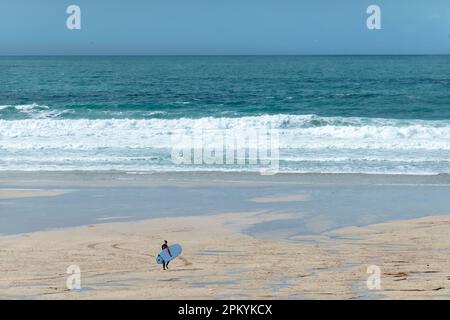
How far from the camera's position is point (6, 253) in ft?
31.7

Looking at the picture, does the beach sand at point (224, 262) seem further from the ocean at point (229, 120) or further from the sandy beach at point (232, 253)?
the ocean at point (229, 120)

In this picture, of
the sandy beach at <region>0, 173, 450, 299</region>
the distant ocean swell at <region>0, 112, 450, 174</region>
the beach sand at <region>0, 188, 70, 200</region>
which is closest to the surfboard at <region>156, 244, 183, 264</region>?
the sandy beach at <region>0, 173, 450, 299</region>

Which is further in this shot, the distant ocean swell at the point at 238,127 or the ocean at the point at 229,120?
the ocean at the point at 229,120

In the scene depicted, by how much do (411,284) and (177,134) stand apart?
16379mm

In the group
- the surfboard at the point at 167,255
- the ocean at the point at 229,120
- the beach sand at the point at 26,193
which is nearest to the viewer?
the surfboard at the point at 167,255

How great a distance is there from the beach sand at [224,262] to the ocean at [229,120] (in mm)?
5685

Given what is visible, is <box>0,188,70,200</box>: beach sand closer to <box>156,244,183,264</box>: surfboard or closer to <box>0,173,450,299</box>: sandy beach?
<box>0,173,450,299</box>: sandy beach

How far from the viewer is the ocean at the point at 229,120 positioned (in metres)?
18.0

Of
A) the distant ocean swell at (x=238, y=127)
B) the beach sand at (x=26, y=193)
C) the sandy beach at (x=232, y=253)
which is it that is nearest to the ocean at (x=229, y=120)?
the distant ocean swell at (x=238, y=127)

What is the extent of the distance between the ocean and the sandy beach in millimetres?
4588

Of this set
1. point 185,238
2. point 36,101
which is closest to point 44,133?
point 36,101

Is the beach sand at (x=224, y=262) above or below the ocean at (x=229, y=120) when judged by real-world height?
below

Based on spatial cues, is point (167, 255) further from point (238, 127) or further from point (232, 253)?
point (238, 127)

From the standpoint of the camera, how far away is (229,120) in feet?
93.0
